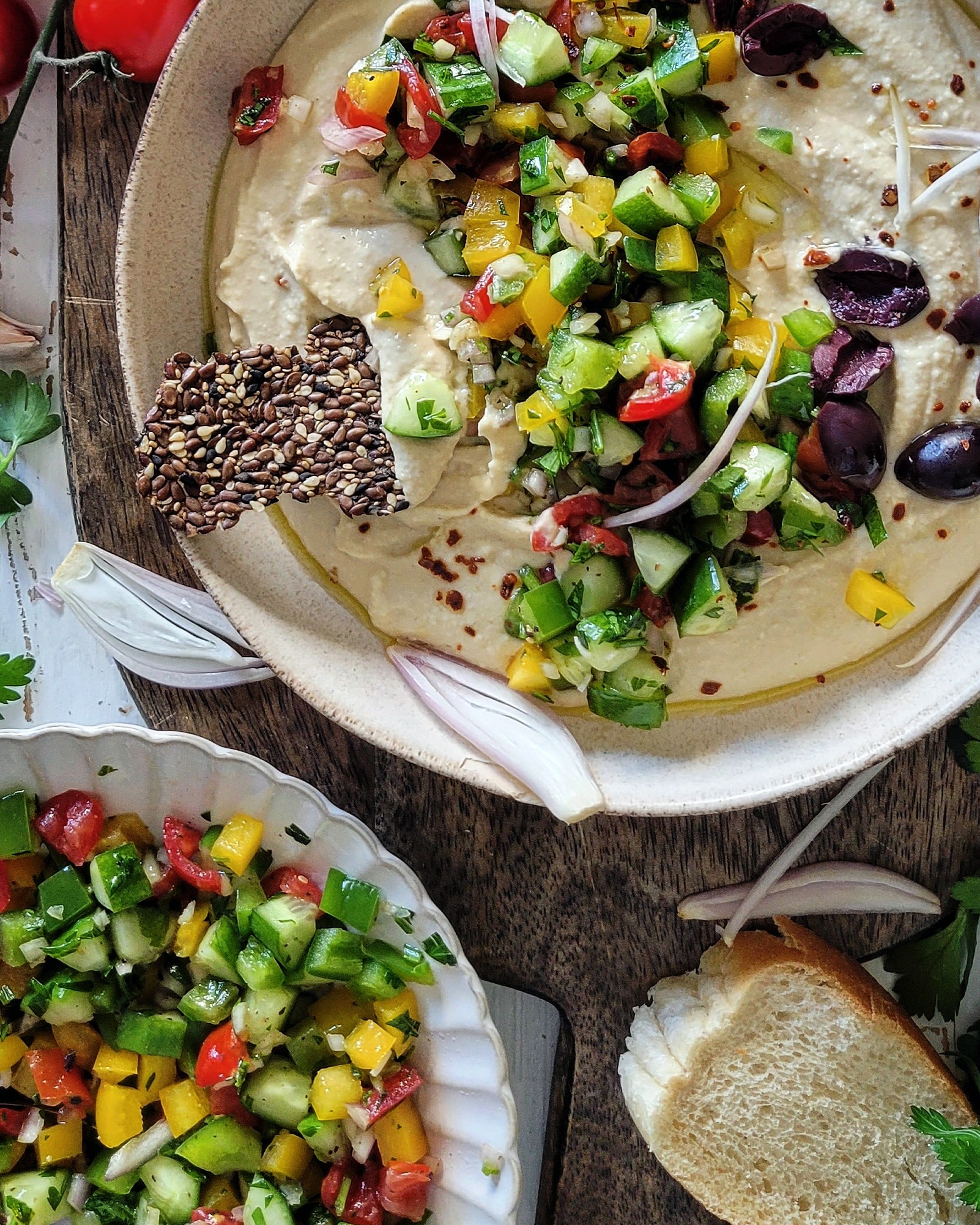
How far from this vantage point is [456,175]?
2512 millimetres

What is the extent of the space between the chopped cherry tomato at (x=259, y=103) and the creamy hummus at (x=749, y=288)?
0.03 meters

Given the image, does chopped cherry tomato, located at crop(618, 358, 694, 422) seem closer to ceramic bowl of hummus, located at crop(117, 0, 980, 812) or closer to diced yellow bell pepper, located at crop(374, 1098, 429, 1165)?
ceramic bowl of hummus, located at crop(117, 0, 980, 812)

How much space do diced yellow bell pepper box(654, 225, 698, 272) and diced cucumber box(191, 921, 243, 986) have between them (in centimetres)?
183

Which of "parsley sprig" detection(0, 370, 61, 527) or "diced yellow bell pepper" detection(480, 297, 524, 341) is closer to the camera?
"diced yellow bell pepper" detection(480, 297, 524, 341)

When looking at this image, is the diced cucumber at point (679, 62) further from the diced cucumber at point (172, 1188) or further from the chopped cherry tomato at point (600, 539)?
the diced cucumber at point (172, 1188)

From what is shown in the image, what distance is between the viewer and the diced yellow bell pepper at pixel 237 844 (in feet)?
9.26

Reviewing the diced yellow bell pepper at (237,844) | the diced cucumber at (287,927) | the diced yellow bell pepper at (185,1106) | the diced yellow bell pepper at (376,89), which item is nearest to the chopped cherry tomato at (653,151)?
the diced yellow bell pepper at (376,89)

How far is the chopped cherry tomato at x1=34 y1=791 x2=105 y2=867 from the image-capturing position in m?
2.87

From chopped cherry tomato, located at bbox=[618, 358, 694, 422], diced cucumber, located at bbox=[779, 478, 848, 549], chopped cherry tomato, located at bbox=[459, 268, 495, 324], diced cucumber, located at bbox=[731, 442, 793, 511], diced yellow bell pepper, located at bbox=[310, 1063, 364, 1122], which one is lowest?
diced yellow bell pepper, located at bbox=[310, 1063, 364, 1122]

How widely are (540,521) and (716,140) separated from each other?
0.87 meters

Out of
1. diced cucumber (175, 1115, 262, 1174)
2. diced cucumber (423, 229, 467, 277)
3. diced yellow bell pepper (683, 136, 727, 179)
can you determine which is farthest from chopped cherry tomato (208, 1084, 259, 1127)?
diced yellow bell pepper (683, 136, 727, 179)

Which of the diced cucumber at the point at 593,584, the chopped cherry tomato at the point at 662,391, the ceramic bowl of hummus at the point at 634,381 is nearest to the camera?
the chopped cherry tomato at the point at 662,391

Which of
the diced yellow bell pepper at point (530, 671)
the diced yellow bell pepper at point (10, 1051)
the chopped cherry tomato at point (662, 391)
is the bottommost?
the diced yellow bell pepper at point (10, 1051)

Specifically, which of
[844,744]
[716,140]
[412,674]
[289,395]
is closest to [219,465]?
[289,395]
